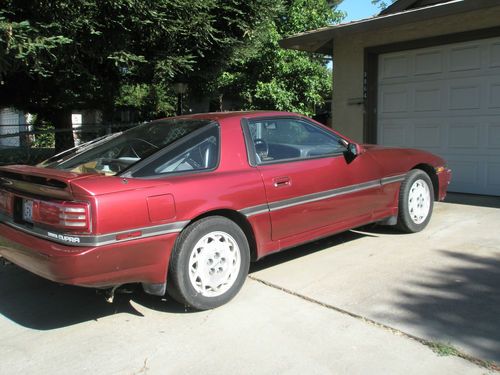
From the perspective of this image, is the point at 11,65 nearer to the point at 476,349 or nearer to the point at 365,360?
the point at 365,360

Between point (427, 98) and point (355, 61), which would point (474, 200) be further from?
point (355, 61)

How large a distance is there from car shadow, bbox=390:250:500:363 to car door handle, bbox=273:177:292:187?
130cm

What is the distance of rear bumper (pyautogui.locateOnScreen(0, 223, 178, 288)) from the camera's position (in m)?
3.29

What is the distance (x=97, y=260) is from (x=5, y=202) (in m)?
1.27

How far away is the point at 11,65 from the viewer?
616cm

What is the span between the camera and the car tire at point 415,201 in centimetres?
562

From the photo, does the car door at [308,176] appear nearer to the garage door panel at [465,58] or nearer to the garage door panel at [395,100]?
the garage door panel at [465,58]

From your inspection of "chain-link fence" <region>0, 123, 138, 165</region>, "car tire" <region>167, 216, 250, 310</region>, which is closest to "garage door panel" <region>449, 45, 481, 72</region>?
"car tire" <region>167, 216, 250, 310</region>

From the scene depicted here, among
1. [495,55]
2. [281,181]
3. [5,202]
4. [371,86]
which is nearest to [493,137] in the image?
[495,55]

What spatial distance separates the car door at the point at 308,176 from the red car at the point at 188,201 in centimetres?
1

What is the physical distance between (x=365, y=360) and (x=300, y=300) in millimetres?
1003

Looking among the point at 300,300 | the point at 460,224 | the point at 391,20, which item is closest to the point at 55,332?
the point at 300,300

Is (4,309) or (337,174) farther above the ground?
(337,174)

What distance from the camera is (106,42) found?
24.1ft
